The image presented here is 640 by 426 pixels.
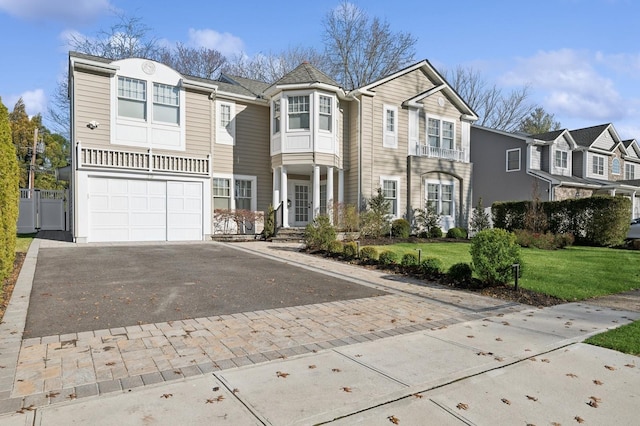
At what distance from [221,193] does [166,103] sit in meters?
4.16

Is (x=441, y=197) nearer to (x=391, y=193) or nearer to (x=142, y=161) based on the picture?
(x=391, y=193)

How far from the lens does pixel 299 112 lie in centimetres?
1648

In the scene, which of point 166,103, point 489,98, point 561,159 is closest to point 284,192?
point 166,103

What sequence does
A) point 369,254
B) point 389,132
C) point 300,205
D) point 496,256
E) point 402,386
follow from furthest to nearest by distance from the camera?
point 300,205, point 389,132, point 369,254, point 496,256, point 402,386

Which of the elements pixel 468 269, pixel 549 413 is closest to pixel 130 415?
pixel 549 413

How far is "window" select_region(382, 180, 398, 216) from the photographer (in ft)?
61.5

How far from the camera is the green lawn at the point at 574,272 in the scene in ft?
25.1

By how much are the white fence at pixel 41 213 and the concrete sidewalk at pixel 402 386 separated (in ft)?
59.3

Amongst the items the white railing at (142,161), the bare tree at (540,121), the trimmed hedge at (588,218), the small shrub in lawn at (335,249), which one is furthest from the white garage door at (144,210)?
the bare tree at (540,121)

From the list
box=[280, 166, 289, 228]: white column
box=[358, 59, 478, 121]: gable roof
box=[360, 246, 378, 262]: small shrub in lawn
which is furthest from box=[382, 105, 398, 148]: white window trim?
box=[360, 246, 378, 262]: small shrub in lawn

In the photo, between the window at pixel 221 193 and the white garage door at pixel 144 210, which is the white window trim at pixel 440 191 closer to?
the window at pixel 221 193

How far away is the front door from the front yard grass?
14408 millimetres

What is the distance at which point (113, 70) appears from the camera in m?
14.1

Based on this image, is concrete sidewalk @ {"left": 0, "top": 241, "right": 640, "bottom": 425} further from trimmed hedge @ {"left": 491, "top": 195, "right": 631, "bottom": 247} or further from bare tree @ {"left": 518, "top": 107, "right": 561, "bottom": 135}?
bare tree @ {"left": 518, "top": 107, "right": 561, "bottom": 135}
